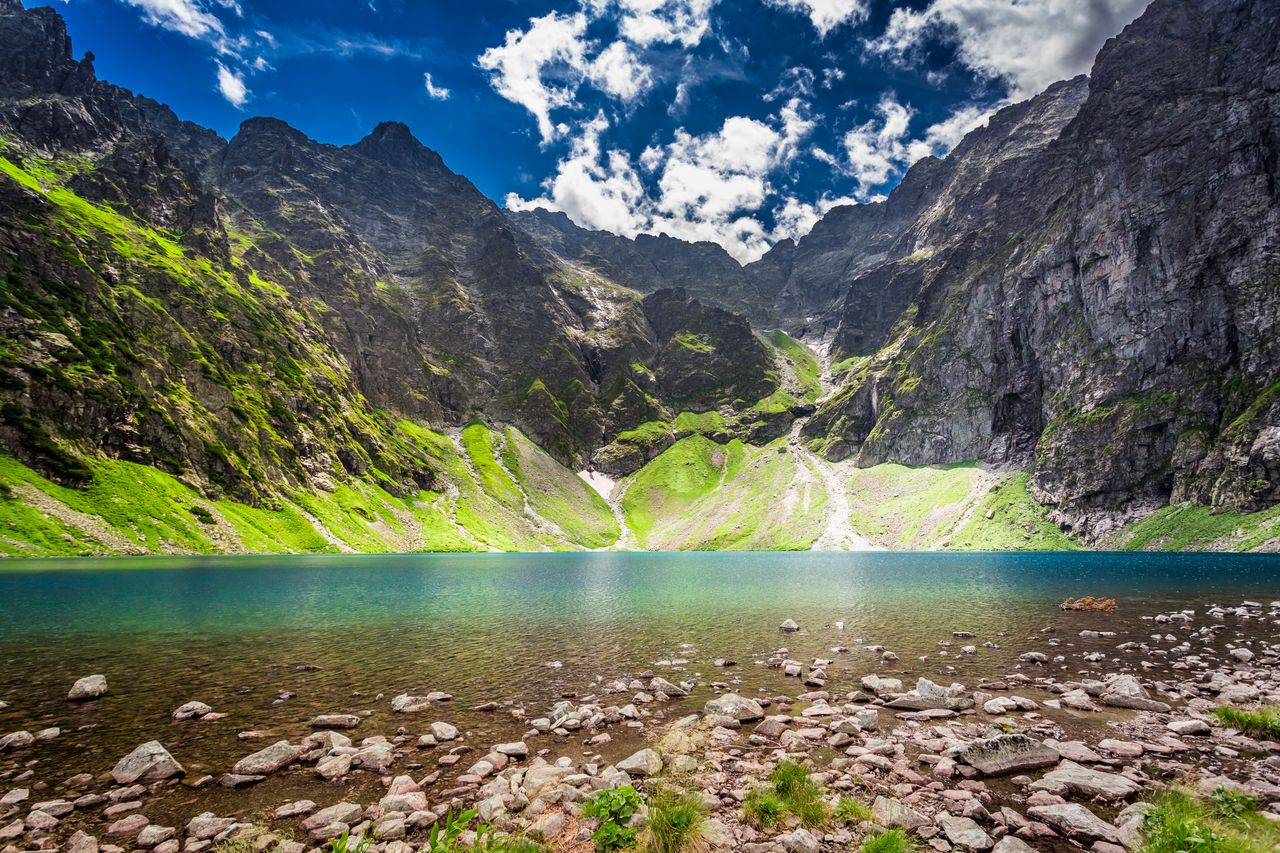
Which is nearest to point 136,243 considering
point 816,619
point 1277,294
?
point 816,619

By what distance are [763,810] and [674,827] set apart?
2517 mm

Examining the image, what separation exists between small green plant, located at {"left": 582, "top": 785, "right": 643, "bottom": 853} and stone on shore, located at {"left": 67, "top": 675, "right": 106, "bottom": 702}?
73.2 feet

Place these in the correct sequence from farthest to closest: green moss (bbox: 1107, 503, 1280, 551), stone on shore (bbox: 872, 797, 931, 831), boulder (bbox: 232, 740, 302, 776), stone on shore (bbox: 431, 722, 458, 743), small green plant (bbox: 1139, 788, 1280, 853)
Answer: green moss (bbox: 1107, 503, 1280, 551), stone on shore (bbox: 431, 722, 458, 743), boulder (bbox: 232, 740, 302, 776), stone on shore (bbox: 872, 797, 931, 831), small green plant (bbox: 1139, 788, 1280, 853)

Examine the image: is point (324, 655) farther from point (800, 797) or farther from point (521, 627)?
point (800, 797)

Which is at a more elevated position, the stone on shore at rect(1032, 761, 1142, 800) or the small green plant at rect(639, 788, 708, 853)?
the small green plant at rect(639, 788, 708, 853)

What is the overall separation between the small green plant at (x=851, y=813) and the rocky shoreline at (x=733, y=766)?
2.4 inches

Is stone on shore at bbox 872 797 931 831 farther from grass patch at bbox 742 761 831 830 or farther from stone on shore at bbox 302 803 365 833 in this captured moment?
stone on shore at bbox 302 803 365 833

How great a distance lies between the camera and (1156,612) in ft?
126

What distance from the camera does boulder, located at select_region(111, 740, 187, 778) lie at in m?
14.4

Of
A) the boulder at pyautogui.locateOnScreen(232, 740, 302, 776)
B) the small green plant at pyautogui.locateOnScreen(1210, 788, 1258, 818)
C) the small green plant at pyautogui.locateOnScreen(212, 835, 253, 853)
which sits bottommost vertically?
the boulder at pyautogui.locateOnScreen(232, 740, 302, 776)

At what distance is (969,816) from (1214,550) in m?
152

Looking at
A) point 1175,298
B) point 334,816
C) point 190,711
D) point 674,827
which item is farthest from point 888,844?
point 1175,298

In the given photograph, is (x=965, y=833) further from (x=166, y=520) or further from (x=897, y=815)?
(x=166, y=520)

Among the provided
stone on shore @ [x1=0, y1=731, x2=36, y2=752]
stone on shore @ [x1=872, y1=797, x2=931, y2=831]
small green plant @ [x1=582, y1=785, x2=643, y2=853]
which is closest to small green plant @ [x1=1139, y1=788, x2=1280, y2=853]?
stone on shore @ [x1=872, y1=797, x2=931, y2=831]
